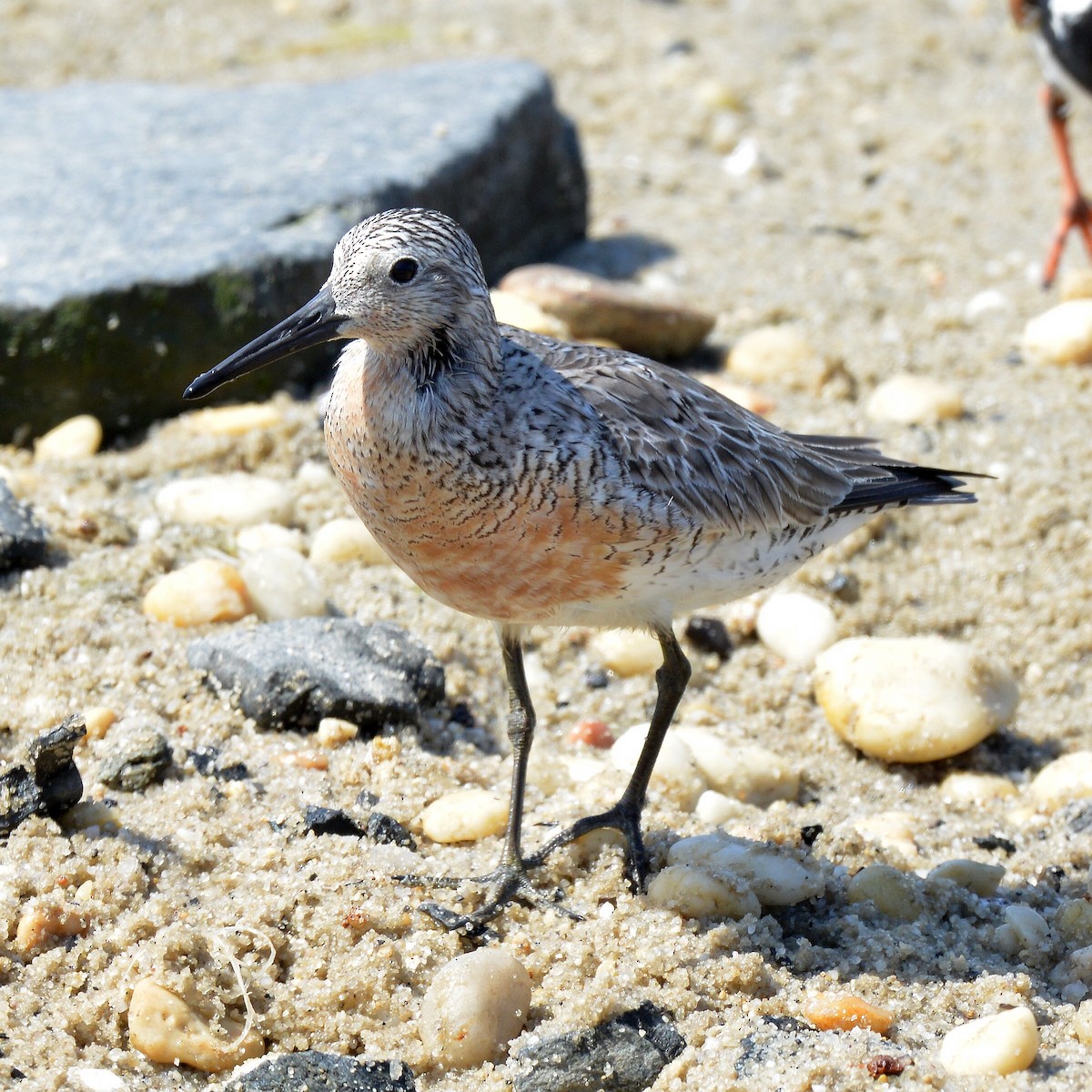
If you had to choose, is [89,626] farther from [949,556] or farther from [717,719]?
[949,556]

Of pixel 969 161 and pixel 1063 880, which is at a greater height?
pixel 969 161

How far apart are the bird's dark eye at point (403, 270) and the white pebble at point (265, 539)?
2179mm

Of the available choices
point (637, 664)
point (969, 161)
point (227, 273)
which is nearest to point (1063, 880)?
point (637, 664)

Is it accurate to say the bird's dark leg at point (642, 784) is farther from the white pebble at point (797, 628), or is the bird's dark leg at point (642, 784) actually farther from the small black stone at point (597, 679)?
the white pebble at point (797, 628)

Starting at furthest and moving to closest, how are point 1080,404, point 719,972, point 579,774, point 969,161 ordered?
point 969,161 < point 1080,404 < point 579,774 < point 719,972

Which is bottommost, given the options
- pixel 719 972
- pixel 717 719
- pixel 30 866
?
pixel 717 719

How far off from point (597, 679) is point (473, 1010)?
7.27ft

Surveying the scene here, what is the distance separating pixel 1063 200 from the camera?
9.17 meters

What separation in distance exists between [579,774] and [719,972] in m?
1.30

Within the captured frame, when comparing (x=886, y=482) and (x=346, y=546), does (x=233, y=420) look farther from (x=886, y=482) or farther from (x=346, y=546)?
(x=886, y=482)

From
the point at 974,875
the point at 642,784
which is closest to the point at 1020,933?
the point at 974,875

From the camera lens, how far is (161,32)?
1152 cm

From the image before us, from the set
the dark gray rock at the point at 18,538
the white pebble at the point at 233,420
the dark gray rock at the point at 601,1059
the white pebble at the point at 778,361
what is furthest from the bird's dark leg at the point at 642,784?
the white pebble at the point at 778,361

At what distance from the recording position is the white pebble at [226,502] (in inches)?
241
